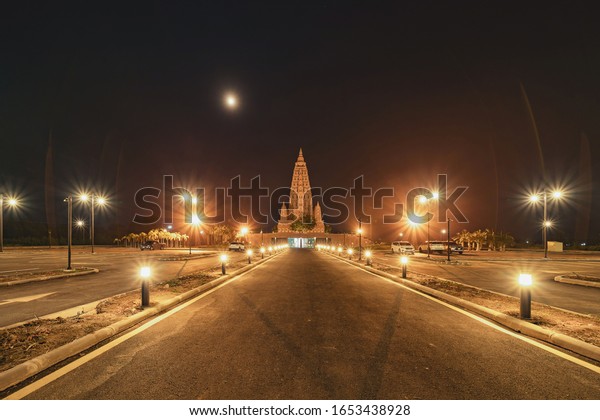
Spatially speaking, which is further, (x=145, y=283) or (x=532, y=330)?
(x=145, y=283)

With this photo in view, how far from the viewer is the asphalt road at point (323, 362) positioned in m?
4.47

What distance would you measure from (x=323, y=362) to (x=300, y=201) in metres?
153

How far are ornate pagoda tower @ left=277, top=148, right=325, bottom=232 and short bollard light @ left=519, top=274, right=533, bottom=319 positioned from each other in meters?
144

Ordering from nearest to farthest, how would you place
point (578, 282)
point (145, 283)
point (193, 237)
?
1. point (145, 283)
2. point (578, 282)
3. point (193, 237)

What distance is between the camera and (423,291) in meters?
13.6

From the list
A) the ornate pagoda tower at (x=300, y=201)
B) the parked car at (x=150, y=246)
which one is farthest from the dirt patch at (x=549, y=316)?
the ornate pagoda tower at (x=300, y=201)

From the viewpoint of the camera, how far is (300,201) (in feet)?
518

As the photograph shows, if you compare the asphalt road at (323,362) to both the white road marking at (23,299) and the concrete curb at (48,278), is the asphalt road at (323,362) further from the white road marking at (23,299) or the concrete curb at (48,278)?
the concrete curb at (48,278)

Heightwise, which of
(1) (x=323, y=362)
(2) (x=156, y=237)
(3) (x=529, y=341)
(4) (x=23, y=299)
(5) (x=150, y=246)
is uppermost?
(1) (x=323, y=362)

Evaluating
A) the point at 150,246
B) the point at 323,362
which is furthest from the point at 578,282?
the point at 150,246

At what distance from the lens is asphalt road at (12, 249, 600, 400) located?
4469 millimetres

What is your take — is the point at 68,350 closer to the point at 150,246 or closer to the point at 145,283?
the point at 145,283
